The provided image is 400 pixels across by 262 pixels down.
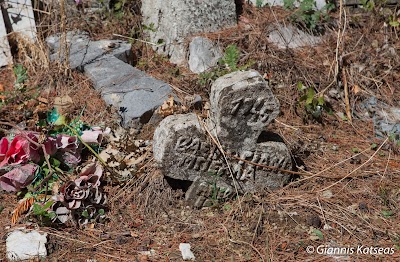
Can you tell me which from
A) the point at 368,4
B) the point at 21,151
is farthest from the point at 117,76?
the point at 368,4

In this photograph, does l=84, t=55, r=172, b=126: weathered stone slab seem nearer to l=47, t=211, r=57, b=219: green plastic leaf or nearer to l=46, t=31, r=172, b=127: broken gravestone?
l=46, t=31, r=172, b=127: broken gravestone

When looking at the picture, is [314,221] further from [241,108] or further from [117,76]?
[117,76]

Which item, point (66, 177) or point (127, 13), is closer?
point (66, 177)

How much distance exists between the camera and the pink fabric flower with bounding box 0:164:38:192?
11.3 feet

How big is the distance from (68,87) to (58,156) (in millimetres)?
1054

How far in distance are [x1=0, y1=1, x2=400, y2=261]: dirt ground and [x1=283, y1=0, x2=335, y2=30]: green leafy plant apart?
14cm

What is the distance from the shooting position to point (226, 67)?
15.0 feet

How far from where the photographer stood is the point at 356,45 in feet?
16.3

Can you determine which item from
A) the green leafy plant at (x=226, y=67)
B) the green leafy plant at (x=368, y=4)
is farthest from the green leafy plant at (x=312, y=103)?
the green leafy plant at (x=368, y=4)

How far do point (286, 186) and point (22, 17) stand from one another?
3.11 meters

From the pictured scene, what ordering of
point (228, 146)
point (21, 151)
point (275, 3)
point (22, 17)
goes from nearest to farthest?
1. point (228, 146)
2. point (21, 151)
3. point (22, 17)
4. point (275, 3)

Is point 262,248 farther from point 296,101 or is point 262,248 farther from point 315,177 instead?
point 296,101

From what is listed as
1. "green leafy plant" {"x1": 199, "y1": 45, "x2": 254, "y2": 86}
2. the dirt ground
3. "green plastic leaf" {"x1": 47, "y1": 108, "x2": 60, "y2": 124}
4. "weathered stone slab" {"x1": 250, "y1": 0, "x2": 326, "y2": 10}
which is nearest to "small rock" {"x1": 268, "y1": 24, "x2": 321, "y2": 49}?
the dirt ground

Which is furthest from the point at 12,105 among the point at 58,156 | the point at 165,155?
the point at 165,155
